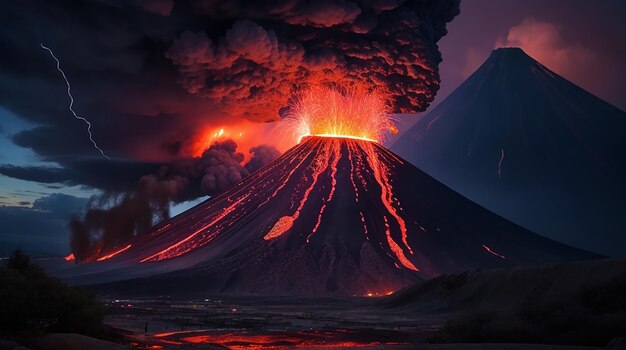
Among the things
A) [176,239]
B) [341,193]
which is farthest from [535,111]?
[176,239]

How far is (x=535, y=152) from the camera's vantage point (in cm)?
14950

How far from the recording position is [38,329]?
1708 cm

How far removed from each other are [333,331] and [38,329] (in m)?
11.9

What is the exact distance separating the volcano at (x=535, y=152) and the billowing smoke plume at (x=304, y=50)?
74433 millimetres

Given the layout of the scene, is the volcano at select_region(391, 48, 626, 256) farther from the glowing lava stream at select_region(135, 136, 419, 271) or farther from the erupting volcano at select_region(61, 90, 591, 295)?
the glowing lava stream at select_region(135, 136, 419, 271)

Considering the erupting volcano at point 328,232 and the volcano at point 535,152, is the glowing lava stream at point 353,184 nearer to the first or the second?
the erupting volcano at point 328,232

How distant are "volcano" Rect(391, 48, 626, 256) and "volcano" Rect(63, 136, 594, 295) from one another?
6753 cm

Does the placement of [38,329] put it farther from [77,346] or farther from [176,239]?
[176,239]

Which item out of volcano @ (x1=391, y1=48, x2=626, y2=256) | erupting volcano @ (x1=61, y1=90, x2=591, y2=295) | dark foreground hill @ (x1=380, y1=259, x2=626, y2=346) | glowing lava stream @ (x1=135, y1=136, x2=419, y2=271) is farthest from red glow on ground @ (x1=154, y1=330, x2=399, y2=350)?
volcano @ (x1=391, y1=48, x2=626, y2=256)

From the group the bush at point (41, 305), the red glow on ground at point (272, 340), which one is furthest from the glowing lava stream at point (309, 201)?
the bush at point (41, 305)

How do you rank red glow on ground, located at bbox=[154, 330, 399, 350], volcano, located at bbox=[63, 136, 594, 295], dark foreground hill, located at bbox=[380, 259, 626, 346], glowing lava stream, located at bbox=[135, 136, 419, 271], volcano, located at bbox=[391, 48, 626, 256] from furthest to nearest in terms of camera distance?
volcano, located at bbox=[391, 48, 626, 256] < glowing lava stream, located at bbox=[135, 136, 419, 271] < volcano, located at bbox=[63, 136, 594, 295] < red glow on ground, located at bbox=[154, 330, 399, 350] < dark foreground hill, located at bbox=[380, 259, 626, 346]

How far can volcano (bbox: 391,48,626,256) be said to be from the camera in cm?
14312

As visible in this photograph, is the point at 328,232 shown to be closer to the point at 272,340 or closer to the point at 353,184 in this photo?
the point at 353,184

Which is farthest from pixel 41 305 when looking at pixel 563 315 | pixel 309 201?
pixel 309 201
